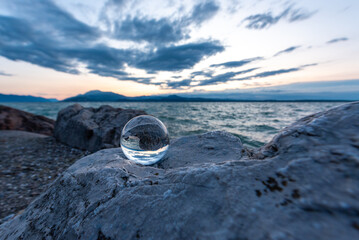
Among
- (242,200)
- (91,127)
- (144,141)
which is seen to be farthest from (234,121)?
(242,200)

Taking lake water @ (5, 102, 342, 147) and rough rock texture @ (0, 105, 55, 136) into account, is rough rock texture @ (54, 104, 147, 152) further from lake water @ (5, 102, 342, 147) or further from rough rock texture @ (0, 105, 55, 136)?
lake water @ (5, 102, 342, 147)

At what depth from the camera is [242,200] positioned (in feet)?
3.59

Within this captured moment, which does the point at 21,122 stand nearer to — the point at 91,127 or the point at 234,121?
the point at 91,127

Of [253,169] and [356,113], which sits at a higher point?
[356,113]

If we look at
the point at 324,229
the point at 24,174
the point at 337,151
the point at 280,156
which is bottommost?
the point at 24,174

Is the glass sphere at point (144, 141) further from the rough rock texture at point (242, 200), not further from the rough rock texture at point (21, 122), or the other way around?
the rough rock texture at point (21, 122)

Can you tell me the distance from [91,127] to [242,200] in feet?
22.1

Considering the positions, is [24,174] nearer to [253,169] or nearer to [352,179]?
[253,169]

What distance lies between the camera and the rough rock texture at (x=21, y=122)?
8.44 meters

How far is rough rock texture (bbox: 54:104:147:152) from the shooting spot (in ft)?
20.0

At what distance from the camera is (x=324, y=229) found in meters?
0.79

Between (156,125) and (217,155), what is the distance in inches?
48.7

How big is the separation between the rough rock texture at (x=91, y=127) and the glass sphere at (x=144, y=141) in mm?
3351

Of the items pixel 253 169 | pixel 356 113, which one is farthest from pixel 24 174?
pixel 356 113
